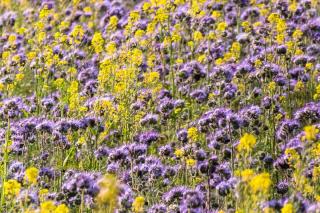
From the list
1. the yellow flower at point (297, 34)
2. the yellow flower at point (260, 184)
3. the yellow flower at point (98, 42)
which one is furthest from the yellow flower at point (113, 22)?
the yellow flower at point (260, 184)

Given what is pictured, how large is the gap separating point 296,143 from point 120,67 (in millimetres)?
3288

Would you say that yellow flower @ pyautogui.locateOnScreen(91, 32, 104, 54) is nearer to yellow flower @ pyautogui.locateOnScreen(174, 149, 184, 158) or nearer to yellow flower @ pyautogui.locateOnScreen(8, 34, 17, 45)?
yellow flower @ pyautogui.locateOnScreen(8, 34, 17, 45)

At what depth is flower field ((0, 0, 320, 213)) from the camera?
6.08m

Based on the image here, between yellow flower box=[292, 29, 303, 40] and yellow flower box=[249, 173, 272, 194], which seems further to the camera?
yellow flower box=[292, 29, 303, 40]

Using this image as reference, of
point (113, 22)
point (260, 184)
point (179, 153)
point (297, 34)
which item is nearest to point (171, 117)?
point (179, 153)

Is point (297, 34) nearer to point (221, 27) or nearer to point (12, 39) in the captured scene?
point (221, 27)

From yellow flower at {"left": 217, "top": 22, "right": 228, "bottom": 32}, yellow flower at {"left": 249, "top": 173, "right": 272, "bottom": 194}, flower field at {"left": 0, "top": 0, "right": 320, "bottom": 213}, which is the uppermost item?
yellow flower at {"left": 249, "top": 173, "right": 272, "bottom": 194}

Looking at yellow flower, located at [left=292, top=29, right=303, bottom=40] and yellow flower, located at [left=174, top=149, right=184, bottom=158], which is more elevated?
yellow flower, located at [left=292, top=29, right=303, bottom=40]

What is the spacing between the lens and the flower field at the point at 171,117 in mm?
6078

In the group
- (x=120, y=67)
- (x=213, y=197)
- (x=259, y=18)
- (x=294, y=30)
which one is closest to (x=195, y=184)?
(x=213, y=197)

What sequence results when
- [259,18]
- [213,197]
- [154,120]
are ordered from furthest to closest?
[259,18] < [154,120] < [213,197]

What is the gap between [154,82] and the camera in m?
8.95

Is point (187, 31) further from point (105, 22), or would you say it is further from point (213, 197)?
point (213, 197)

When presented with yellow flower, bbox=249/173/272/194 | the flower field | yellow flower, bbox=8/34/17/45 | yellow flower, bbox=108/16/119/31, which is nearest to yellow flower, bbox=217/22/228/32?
the flower field
